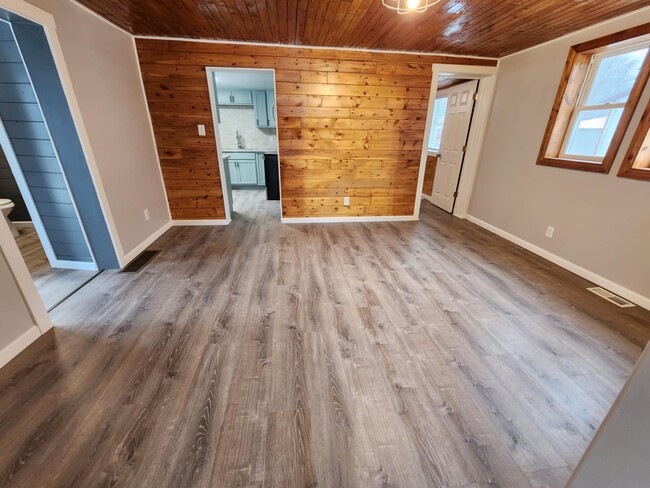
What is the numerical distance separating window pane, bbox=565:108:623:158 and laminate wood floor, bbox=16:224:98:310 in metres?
5.00

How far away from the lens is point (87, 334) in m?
1.83

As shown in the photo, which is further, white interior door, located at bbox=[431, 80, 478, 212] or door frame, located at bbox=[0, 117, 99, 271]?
white interior door, located at bbox=[431, 80, 478, 212]

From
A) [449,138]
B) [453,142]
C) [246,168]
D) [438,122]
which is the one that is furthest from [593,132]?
[246,168]

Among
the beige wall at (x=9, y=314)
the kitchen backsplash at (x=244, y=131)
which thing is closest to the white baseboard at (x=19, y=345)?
the beige wall at (x=9, y=314)

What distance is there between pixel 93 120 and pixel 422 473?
3.52 meters

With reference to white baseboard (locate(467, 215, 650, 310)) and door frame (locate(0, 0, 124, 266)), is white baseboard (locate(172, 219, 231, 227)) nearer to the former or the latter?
door frame (locate(0, 0, 124, 266))

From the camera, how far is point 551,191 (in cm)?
299

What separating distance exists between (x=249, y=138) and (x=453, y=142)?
4.40 meters

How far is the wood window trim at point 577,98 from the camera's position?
223 cm

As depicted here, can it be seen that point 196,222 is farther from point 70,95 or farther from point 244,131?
point 244,131

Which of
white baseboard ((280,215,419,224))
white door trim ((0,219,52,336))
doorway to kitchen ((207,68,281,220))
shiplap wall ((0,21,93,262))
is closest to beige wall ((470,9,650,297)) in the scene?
white baseboard ((280,215,419,224))

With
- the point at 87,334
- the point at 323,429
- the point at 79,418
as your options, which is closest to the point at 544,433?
the point at 323,429

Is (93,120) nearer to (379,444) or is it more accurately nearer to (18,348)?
(18,348)

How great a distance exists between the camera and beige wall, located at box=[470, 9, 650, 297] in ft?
7.56
